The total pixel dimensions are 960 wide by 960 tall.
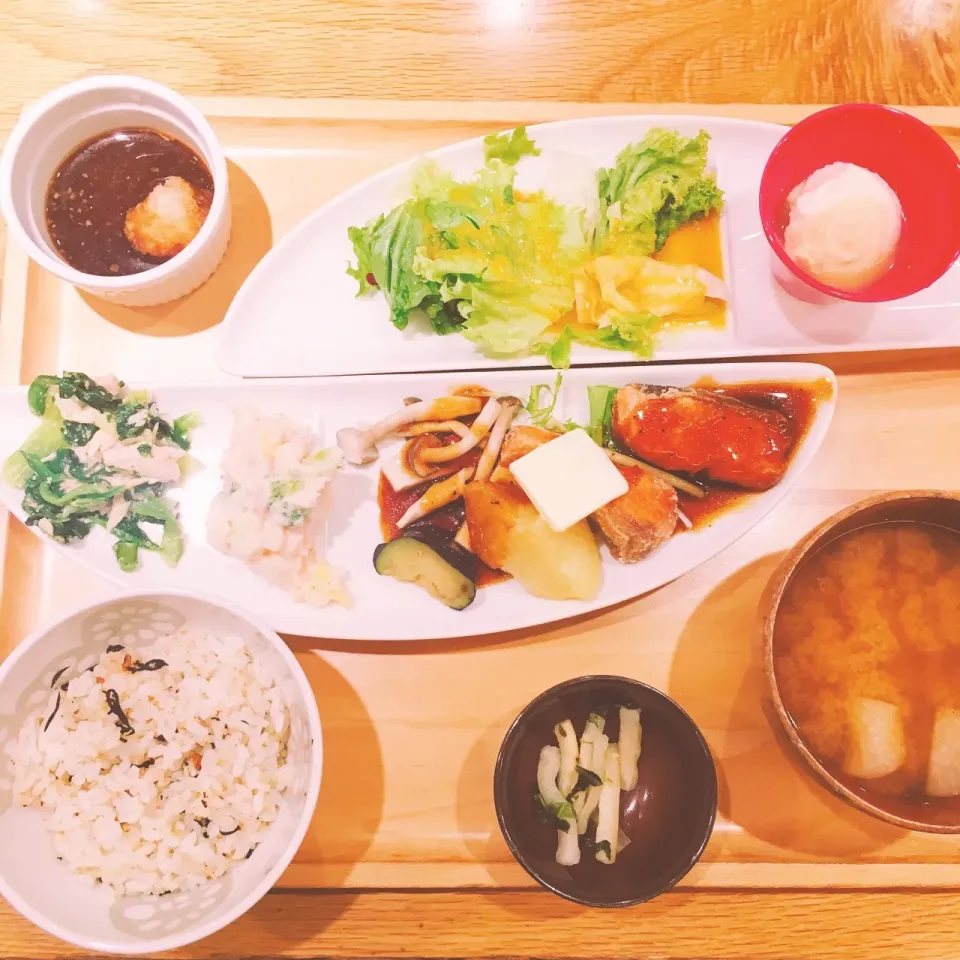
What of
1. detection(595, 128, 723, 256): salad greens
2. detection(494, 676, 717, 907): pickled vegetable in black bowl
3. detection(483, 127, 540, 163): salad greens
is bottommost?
detection(494, 676, 717, 907): pickled vegetable in black bowl

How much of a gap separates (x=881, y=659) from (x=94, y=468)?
2026 millimetres

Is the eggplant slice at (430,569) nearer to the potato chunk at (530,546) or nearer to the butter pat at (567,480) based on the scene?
the potato chunk at (530,546)

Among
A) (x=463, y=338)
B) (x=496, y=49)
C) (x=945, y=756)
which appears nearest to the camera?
(x=945, y=756)

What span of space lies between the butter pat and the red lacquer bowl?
75 centimetres

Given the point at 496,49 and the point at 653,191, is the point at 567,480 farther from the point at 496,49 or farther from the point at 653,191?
the point at 496,49

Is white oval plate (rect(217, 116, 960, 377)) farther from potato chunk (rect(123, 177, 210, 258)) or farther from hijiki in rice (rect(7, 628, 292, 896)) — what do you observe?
hijiki in rice (rect(7, 628, 292, 896))

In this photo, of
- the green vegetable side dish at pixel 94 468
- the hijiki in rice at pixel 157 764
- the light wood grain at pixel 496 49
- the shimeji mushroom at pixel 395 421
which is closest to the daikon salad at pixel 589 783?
the hijiki in rice at pixel 157 764

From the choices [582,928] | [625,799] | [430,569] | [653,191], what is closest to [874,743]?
[625,799]

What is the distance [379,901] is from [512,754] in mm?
555

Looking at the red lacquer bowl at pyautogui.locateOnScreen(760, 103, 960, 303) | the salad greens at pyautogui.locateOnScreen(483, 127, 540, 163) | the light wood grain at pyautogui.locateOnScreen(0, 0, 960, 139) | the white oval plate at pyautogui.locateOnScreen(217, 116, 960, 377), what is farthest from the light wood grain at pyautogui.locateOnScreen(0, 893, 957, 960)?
the light wood grain at pyautogui.locateOnScreen(0, 0, 960, 139)

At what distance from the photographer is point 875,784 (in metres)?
1.84

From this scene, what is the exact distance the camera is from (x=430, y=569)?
6.73ft

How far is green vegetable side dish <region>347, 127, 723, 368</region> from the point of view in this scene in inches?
85.0

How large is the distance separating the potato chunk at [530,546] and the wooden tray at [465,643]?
0.56 ft
